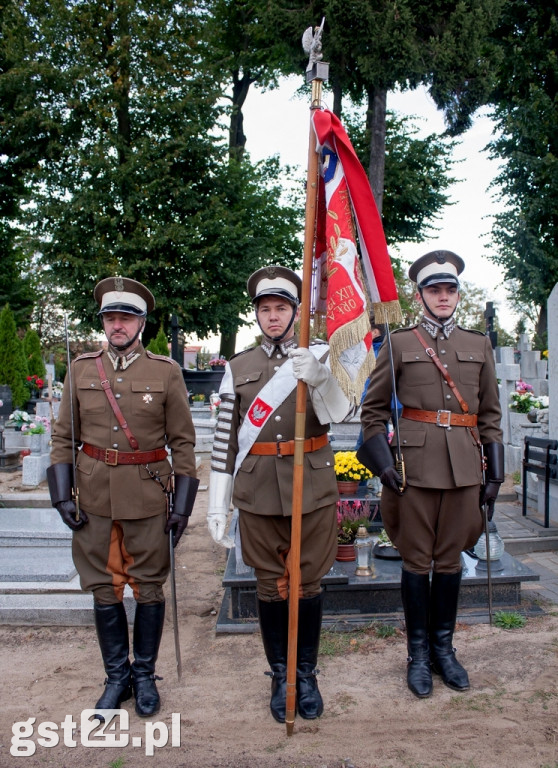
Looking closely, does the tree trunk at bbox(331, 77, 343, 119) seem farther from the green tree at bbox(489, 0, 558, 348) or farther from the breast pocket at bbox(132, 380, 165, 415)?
the breast pocket at bbox(132, 380, 165, 415)

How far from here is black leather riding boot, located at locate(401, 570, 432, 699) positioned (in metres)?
3.50

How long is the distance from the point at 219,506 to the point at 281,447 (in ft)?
1.41

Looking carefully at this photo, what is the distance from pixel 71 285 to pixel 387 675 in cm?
1905

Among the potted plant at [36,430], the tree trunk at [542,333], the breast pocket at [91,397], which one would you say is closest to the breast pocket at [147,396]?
the breast pocket at [91,397]

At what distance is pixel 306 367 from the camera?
307cm

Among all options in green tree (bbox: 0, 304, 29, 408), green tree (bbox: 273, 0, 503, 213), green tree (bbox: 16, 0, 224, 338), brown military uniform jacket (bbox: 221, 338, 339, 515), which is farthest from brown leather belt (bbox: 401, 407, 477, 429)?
green tree (bbox: 16, 0, 224, 338)

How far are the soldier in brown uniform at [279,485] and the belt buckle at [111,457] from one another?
0.49m

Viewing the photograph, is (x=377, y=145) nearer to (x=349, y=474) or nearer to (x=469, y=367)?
(x=349, y=474)

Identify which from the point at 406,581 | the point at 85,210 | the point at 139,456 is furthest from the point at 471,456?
the point at 85,210

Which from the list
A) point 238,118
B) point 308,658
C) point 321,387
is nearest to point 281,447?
→ point 321,387

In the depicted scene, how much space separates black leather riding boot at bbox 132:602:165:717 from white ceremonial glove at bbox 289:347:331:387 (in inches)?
53.7

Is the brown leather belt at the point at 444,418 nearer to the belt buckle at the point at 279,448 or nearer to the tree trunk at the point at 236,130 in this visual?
the belt buckle at the point at 279,448

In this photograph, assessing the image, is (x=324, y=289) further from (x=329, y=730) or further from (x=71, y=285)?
(x=71, y=285)

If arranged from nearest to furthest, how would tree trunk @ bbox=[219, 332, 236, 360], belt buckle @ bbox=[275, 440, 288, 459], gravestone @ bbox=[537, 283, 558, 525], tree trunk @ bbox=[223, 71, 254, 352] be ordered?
belt buckle @ bbox=[275, 440, 288, 459] < gravestone @ bbox=[537, 283, 558, 525] < tree trunk @ bbox=[223, 71, 254, 352] < tree trunk @ bbox=[219, 332, 236, 360]
